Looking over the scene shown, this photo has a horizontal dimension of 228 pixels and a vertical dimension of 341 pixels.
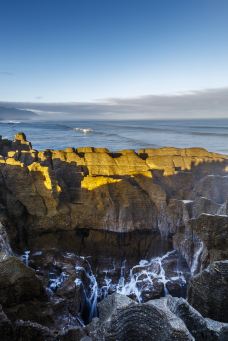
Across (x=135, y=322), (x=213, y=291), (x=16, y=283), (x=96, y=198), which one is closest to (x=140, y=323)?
(x=135, y=322)

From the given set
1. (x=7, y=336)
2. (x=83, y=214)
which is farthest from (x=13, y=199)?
(x=7, y=336)

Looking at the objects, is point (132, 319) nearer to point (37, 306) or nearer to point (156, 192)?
point (37, 306)

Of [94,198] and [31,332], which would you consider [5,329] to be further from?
[94,198]

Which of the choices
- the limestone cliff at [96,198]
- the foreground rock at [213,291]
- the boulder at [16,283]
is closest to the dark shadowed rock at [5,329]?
the boulder at [16,283]

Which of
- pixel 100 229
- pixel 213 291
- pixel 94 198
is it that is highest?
pixel 94 198

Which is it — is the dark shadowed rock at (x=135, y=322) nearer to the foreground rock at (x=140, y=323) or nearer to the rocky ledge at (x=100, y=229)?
the foreground rock at (x=140, y=323)

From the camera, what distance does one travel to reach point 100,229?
2523 cm

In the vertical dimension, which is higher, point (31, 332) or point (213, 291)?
point (213, 291)

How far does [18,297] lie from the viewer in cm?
1683

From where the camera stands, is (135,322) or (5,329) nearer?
(135,322)

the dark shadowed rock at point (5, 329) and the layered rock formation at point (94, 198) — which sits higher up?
the layered rock formation at point (94, 198)

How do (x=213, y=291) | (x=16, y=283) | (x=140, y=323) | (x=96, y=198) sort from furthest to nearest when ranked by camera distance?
(x=96, y=198) < (x=16, y=283) < (x=213, y=291) < (x=140, y=323)

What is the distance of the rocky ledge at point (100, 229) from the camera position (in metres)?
17.0

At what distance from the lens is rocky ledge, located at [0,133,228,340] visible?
1695 centimetres
